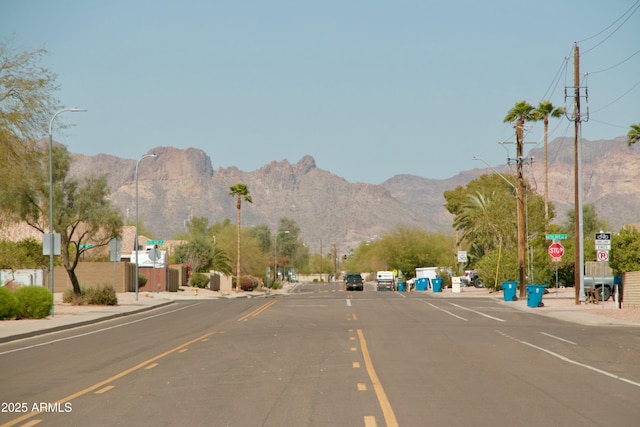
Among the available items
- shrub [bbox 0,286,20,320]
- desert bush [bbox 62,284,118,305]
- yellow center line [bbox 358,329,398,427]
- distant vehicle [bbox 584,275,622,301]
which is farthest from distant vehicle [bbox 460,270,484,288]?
yellow center line [bbox 358,329,398,427]

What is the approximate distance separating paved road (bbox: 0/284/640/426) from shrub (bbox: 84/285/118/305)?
60.9 ft

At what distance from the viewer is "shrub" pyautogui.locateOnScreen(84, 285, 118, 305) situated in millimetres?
49188

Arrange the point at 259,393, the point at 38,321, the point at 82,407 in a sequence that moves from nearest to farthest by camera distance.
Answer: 1. the point at 82,407
2. the point at 259,393
3. the point at 38,321

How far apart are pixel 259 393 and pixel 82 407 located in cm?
279

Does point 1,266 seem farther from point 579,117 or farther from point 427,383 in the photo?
point 427,383

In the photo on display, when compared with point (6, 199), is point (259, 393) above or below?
below

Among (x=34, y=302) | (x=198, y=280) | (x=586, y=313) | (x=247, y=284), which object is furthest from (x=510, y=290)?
(x=247, y=284)

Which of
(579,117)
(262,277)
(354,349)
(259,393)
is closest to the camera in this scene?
(259,393)

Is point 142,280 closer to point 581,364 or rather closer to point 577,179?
point 577,179

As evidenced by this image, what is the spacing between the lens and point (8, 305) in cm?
3422

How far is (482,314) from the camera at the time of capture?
39938mm

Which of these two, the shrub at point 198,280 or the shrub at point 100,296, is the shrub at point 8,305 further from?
the shrub at point 198,280

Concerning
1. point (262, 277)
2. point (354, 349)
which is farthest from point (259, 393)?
point (262, 277)

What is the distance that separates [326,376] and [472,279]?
255 ft
